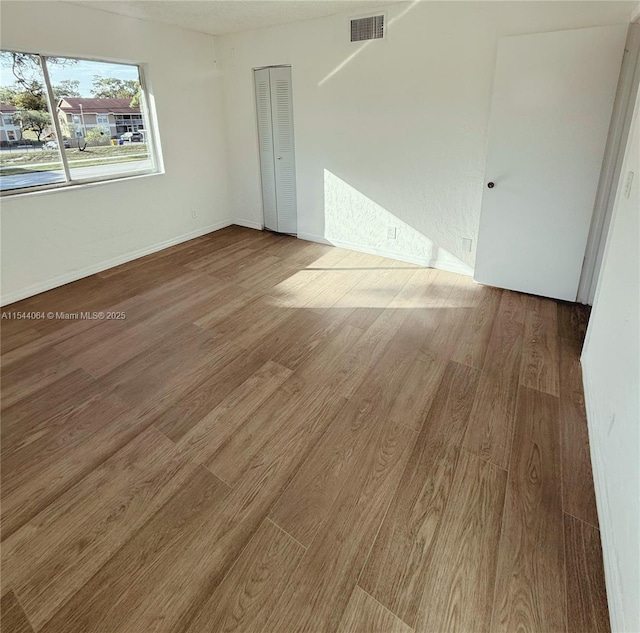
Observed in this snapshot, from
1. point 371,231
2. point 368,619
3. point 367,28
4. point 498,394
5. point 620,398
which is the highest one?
point 367,28

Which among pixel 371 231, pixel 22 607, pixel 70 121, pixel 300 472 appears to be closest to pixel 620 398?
pixel 300 472

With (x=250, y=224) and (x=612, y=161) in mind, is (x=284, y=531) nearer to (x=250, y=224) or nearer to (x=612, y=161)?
(x=612, y=161)

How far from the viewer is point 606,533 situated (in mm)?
1476

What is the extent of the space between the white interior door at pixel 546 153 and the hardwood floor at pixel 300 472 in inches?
17.2

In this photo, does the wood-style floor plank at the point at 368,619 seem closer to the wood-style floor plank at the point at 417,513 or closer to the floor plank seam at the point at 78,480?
the wood-style floor plank at the point at 417,513

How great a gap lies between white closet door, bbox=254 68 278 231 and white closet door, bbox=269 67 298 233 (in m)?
0.07

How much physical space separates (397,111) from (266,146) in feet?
5.81

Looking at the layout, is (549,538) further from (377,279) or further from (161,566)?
(377,279)

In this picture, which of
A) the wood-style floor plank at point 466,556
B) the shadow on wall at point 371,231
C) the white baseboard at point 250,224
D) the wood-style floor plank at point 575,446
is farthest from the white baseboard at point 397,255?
the wood-style floor plank at point 466,556

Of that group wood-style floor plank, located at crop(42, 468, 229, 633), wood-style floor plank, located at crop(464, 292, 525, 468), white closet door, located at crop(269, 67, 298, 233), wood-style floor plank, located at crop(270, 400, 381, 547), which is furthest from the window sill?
wood-style floor plank, located at crop(464, 292, 525, 468)

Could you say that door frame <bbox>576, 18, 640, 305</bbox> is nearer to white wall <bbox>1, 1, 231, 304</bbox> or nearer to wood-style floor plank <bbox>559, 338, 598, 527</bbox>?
wood-style floor plank <bbox>559, 338, 598, 527</bbox>

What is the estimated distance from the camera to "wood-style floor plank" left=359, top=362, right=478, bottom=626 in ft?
4.55

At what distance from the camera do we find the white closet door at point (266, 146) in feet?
14.9

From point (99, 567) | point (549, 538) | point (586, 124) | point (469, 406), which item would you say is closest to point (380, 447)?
point (469, 406)
